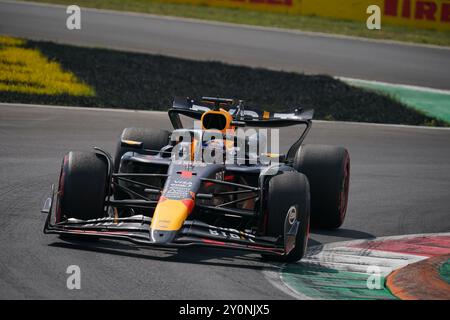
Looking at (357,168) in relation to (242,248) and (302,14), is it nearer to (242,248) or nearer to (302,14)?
(242,248)

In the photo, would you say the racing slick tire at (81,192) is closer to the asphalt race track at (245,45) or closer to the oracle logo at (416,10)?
the asphalt race track at (245,45)

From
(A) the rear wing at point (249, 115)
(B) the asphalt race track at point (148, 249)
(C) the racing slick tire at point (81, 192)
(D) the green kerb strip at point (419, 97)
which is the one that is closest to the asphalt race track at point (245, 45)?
(D) the green kerb strip at point (419, 97)

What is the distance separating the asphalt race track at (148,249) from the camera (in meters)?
8.00

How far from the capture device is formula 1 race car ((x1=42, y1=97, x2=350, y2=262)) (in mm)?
9055

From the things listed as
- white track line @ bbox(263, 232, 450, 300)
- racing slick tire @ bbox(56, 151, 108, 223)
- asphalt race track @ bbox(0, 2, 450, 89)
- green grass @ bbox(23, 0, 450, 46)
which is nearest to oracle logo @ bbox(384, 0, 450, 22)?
green grass @ bbox(23, 0, 450, 46)

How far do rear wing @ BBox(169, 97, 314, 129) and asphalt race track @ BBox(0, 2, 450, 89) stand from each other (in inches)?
475

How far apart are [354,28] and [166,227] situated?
22.0 meters

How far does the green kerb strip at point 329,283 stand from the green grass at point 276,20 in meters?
20.5

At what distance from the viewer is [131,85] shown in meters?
20.0

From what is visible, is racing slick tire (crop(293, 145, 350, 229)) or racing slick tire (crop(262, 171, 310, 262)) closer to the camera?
racing slick tire (crop(262, 171, 310, 262))

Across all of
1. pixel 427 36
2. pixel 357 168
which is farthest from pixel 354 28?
pixel 357 168

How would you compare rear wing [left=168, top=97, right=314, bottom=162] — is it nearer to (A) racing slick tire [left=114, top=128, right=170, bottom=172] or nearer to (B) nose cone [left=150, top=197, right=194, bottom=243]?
(A) racing slick tire [left=114, top=128, right=170, bottom=172]

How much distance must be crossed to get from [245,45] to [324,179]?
1556cm

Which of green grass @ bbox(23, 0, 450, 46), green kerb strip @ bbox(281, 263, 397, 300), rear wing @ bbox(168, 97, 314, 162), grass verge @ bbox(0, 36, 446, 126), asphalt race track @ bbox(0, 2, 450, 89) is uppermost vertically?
green grass @ bbox(23, 0, 450, 46)
